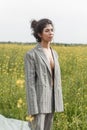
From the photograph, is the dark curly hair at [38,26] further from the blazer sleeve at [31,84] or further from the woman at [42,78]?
the blazer sleeve at [31,84]

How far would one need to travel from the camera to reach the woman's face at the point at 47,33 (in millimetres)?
4012

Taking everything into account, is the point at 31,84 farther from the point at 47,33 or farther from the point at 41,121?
the point at 47,33

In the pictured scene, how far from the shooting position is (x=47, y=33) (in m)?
4.02

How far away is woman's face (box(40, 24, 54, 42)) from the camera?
4.01 metres

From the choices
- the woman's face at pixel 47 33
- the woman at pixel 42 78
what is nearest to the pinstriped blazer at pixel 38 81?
the woman at pixel 42 78

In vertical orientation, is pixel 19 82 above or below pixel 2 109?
above

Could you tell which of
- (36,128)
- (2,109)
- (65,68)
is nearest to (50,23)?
(36,128)

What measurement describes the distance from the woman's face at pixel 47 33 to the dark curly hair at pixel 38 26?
0.03m

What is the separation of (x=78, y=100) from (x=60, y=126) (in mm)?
996

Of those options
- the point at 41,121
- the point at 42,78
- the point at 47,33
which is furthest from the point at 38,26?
the point at 41,121

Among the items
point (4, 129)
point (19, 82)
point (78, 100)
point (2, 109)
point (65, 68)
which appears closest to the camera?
point (19, 82)

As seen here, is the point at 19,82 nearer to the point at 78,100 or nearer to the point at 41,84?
the point at 41,84

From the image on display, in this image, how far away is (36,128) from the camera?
405 cm

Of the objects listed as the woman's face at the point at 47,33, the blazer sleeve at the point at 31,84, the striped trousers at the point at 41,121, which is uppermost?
the woman's face at the point at 47,33
